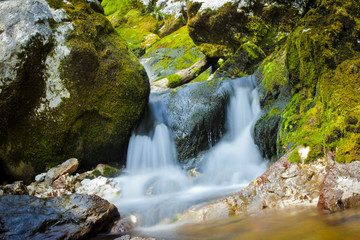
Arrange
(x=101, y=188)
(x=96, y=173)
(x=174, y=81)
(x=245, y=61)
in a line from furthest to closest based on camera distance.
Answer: (x=174, y=81) < (x=245, y=61) < (x=96, y=173) < (x=101, y=188)

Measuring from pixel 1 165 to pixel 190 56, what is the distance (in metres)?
12.7

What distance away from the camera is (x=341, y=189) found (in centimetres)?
274

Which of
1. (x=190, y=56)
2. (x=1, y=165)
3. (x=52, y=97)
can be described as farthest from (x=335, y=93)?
(x=190, y=56)

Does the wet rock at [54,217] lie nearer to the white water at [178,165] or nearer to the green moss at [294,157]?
the white water at [178,165]

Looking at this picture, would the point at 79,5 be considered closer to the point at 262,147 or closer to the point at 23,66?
the point at 23,66

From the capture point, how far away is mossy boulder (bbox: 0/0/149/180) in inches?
247

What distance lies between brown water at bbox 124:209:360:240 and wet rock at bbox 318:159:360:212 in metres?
0.14

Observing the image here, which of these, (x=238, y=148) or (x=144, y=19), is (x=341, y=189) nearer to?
(x=238, y=148)

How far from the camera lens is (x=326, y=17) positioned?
15.0 ft

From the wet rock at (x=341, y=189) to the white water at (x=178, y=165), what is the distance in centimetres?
239

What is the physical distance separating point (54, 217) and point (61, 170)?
354 cm

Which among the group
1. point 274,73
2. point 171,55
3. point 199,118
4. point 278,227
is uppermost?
point 171,55

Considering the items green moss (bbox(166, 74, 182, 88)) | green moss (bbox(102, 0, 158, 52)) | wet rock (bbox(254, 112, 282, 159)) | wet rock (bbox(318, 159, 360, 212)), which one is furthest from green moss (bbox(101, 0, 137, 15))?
wet rock (bbox(318, 159, 360, 212))

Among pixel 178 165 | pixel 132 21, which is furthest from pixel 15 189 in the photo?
pixel 132 21
